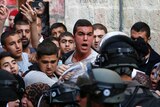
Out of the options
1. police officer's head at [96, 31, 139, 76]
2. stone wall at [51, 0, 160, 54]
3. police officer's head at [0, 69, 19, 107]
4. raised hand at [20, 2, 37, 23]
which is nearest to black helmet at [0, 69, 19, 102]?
police officer's head at [0, 69, 19, 107]

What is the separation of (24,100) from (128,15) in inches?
194

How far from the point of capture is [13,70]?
23.1ft

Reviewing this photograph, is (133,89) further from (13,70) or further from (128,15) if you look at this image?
(128,15)

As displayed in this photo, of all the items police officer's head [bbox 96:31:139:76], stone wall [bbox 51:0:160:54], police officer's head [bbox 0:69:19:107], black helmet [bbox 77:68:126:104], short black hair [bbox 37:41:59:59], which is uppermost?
black helmet [bbox 77:68:126:104]

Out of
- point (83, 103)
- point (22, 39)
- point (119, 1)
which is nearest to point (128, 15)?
point (119, 1)

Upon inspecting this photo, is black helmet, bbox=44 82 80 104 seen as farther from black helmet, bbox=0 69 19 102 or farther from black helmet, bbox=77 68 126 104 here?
black helmet, bbox=77 68 126 104

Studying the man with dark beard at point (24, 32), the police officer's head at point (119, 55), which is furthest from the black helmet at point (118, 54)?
the man with dark beard at point (24, 32)

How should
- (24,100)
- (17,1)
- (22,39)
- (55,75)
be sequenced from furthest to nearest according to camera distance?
1. (17,1)
2. (22,39)
3. (55,75)
4. (24,100)

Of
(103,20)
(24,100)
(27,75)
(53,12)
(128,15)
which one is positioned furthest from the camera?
(53,12)

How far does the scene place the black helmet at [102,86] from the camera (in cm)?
365

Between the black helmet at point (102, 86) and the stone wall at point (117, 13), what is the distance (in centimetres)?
588

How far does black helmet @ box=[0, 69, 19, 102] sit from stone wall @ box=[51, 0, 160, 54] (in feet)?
16.5

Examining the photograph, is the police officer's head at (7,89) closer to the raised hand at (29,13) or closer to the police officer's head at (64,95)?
the police officer's head at (64,95)

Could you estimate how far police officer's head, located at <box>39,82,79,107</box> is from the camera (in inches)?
170
